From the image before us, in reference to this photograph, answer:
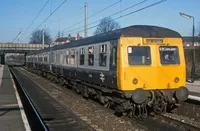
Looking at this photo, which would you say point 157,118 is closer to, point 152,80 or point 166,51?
point 152,80

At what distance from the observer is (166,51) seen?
12.0 metres

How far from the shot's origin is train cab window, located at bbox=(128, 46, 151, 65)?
11.5 metres

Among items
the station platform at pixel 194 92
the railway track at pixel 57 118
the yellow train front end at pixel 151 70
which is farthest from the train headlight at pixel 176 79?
the railway track at pixel 57 118

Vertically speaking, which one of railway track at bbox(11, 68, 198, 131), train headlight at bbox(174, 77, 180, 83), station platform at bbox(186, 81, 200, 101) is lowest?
railway track at bbox(11, 68, 198, 131)

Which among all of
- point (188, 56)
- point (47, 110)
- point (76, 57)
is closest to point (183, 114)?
point (47, 110)

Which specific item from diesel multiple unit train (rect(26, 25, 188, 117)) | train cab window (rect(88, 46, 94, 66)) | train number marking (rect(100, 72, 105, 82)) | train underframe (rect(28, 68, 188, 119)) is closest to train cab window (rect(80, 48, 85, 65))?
train cab window (rect(88, 46, 94, 66))

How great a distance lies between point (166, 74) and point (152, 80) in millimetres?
605

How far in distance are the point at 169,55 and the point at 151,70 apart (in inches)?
38.3

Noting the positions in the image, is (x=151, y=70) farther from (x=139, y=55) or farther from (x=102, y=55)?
(x=102, y=55)

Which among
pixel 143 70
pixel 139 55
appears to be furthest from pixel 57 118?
pixel 139 55

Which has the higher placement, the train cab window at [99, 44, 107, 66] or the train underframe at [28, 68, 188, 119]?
the train cab window at [99, 44, 107, 66]

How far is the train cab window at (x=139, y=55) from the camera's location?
11516mm

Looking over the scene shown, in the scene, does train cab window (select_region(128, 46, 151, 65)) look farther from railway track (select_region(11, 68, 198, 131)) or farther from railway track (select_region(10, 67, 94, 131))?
railway track (select_region(10, 67, 94, 131))

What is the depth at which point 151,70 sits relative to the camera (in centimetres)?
1165
